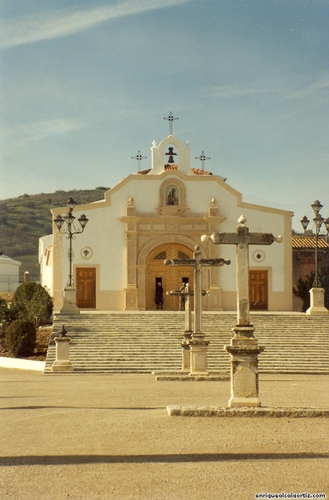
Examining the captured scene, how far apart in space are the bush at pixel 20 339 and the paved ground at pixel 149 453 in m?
13.7

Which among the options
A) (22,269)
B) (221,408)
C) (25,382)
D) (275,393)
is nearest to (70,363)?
(25,382)

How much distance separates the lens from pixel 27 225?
8244 centimetres

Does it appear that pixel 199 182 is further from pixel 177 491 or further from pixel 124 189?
pixel 177 491

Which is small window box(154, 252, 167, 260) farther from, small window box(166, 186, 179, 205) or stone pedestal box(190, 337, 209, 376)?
stone pedestal box(190, 337, 209, 376)

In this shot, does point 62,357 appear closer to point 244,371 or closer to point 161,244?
point 244,371

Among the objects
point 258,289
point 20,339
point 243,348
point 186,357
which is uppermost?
point 258,289

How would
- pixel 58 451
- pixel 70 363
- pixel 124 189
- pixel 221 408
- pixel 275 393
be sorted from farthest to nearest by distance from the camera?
1. pixel 124 189
2. pixel 70 363
3. pixel 275 393
4. pixel 221 408
5. pixel 58 451

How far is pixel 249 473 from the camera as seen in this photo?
646 centimetres

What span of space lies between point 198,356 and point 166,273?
17136 millimetres

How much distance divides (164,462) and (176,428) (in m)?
1.80

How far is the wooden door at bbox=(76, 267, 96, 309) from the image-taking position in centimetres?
3397

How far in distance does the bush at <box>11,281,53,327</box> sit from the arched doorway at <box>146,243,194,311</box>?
21.0 feet

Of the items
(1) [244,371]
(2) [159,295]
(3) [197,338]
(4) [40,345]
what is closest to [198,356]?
(3) [197,338]

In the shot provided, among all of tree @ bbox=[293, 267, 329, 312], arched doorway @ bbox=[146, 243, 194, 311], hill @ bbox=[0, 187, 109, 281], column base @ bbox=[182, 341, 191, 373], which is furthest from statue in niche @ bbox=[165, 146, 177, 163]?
hill @ bbox=[0, 187, 109, 281]
